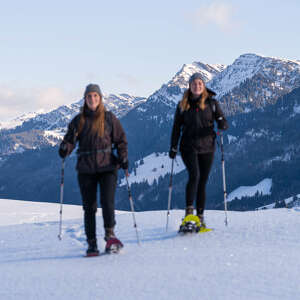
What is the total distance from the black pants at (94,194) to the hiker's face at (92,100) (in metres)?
1.02

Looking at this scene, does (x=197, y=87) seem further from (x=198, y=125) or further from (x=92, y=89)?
(x=92, y=89)

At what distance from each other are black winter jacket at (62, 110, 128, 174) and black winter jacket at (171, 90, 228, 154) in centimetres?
129

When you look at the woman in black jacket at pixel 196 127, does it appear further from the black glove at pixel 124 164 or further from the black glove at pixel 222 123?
the black glove at pixel 124 164

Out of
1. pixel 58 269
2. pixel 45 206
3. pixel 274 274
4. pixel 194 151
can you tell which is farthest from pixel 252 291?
pixel 45 206

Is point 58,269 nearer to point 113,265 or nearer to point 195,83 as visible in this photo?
point 113,265

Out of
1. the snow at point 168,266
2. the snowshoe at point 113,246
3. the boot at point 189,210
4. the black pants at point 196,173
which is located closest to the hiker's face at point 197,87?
the black pants at point 196,173

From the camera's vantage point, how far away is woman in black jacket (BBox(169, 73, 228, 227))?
22.5 feet

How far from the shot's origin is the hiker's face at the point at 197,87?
6.76 meters

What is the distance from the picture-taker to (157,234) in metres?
→ 7.76

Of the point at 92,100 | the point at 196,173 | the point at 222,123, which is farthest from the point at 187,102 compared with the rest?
the point at 92,100

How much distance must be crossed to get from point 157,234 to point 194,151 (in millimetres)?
1956

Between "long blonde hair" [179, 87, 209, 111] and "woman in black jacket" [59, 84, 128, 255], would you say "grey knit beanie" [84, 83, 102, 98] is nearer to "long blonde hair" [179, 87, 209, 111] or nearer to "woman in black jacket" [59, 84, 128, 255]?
"woman in black jacket" [59, 84, 128, 255]

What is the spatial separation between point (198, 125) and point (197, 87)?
649mm

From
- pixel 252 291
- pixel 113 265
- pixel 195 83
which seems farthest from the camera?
pixel 195 83
